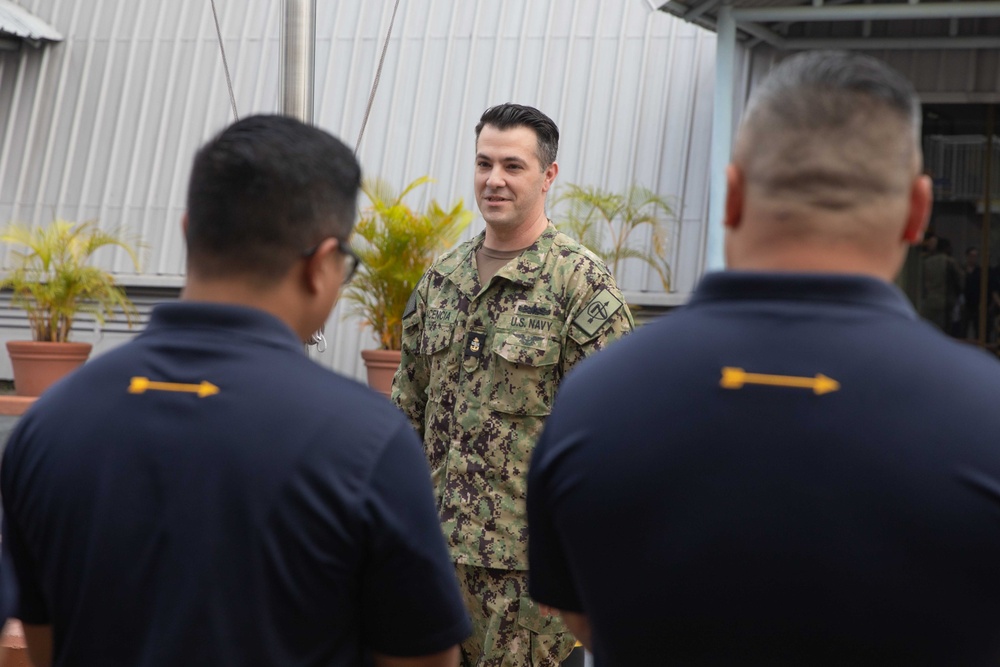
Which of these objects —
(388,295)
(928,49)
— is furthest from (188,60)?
(928,49)

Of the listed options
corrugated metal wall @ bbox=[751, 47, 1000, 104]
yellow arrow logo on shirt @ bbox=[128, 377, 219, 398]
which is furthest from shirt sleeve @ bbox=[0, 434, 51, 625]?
corrugated metal wall @ bbox=[751, 47, 1000, 104]

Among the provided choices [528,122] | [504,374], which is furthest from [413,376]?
[528,122]

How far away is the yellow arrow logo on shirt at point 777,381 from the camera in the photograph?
1494 millimetres

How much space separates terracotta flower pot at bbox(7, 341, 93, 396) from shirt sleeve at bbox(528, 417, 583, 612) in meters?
8.49

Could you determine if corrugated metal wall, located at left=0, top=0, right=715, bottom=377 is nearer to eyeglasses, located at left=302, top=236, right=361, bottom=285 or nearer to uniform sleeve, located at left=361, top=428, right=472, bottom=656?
eyeglasses, located at left=302, top=236, right=361, bottom=285

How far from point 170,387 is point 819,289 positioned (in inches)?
34.8

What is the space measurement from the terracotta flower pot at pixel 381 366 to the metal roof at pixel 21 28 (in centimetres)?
477

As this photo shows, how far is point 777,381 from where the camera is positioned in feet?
4.94

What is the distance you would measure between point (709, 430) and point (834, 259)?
0.28 m

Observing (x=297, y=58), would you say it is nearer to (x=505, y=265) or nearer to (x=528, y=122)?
(x=528, y=122)

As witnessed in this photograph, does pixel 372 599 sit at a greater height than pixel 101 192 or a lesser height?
lesser

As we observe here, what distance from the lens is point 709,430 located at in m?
1.52

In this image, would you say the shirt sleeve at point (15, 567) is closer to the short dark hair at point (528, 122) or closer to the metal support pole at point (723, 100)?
the short dark hair at point (528, 122)

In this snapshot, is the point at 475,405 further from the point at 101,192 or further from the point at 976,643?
the point at 101,192
